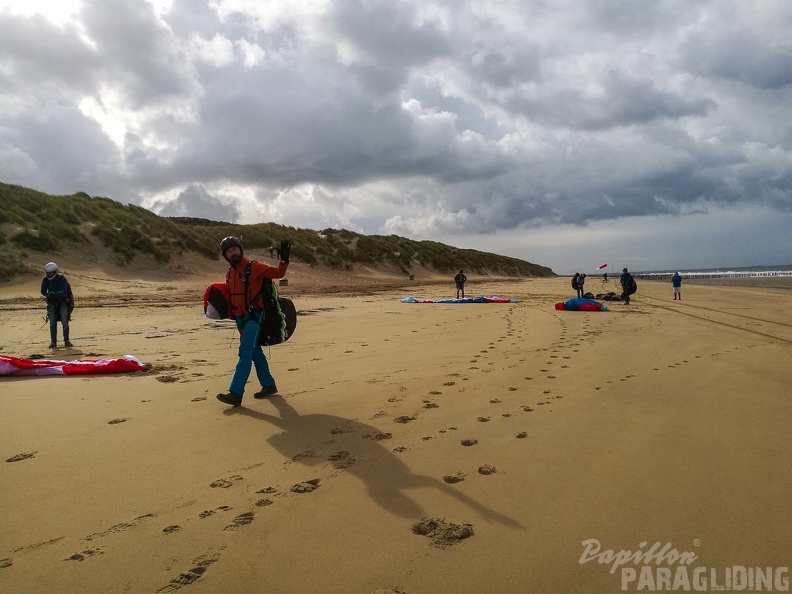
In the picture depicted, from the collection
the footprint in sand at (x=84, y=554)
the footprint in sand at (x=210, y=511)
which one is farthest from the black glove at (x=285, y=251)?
the footprint in sand at (x=84, y=554)

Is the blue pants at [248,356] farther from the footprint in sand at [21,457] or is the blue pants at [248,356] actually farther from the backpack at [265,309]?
the footprint in sand at [21,457]

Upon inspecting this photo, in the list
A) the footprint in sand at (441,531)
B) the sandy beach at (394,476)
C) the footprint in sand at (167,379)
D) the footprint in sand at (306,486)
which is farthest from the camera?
the footprint in sand at (167,379)

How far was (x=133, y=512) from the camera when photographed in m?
2.85

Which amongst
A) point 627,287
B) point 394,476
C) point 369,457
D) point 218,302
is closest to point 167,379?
point 218,302

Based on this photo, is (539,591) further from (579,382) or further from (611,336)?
(611,336)

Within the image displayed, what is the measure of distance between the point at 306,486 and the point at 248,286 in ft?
8.69

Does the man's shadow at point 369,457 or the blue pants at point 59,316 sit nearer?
the man's shadow at point 369,457

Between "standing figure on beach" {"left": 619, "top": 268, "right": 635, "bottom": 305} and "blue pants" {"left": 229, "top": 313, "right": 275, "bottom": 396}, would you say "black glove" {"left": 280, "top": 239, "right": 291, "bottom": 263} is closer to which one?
"blue pants" {"left": 229, "top": 313, "right": 275, "bottom": 396}

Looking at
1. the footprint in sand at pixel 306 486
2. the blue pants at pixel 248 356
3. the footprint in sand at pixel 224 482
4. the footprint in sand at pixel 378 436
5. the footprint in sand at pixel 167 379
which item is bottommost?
the footprint in sand at pixel 306 486

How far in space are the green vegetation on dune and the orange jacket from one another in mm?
21774

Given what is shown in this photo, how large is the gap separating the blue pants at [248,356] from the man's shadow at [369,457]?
27 centimetres

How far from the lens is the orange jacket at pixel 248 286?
5.20m

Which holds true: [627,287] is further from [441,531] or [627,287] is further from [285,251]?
[441,531]

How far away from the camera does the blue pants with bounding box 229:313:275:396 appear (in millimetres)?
5012
